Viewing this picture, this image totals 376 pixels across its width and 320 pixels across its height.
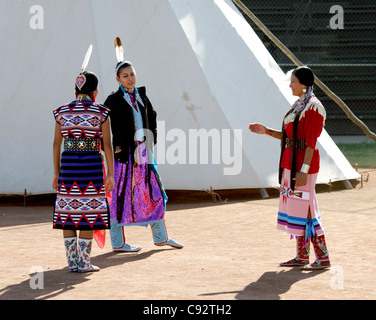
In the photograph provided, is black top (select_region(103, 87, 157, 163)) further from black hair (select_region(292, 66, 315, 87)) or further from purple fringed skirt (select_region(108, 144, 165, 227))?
black hair (select_region(292, 66, 315, 87))

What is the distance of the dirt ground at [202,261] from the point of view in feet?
15.0

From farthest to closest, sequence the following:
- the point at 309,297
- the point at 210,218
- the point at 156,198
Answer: the point at 210,218 → the point at 156,198 → the point at 309,297

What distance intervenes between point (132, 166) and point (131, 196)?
250 millimetres

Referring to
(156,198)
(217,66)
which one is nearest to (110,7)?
(217,66)

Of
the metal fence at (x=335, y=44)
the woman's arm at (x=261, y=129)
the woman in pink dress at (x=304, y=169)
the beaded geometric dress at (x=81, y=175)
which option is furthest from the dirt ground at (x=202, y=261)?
the metal fence at (x=335, y=44)

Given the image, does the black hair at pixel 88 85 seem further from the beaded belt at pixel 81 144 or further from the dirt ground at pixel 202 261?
the dirt ground at pixel 202 261

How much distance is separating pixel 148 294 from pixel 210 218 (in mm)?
3553

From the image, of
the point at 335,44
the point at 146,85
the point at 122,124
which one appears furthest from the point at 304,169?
the point at 335,44

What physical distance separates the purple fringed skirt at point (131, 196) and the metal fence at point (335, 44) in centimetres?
1284

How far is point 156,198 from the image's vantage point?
625 centimetres

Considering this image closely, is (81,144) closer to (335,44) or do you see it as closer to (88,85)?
(88,85)

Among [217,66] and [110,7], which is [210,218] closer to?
[217,66]

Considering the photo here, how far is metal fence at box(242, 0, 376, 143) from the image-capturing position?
19.0 metres

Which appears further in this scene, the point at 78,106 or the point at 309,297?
the point at 78,106
